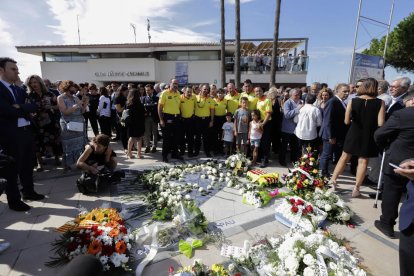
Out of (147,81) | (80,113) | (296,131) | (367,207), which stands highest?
(147,81)

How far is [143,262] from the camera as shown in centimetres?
263

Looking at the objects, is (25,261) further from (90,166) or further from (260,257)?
(260,257)

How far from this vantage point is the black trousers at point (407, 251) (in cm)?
169

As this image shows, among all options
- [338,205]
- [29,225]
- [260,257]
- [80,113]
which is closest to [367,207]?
[338,205]

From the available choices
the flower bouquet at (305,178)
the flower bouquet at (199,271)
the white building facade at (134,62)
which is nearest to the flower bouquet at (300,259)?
the flower bouquet at (199,271)

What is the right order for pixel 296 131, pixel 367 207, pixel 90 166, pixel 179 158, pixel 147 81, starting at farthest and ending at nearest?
pixel 147 81, pixel 179 158, pixel 296 131, pixel 90 166, pixel 367 207

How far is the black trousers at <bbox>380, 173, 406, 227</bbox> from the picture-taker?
3.21m

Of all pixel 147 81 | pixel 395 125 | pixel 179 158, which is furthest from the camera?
pixel 147 81

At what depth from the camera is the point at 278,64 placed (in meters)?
18.8

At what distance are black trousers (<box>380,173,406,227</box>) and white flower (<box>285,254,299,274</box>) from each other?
1901 millimetres

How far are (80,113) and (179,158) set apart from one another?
8.34 feet

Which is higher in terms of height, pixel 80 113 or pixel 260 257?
pixel 80 113

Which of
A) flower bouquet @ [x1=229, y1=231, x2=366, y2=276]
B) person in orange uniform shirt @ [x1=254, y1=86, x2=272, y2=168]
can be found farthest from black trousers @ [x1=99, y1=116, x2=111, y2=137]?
flower bouquet @ [x1=229, y1=231, x2=366, y2=276]

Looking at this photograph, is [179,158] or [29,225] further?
[179,158]
